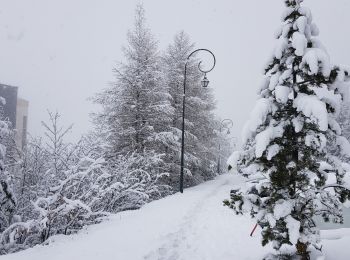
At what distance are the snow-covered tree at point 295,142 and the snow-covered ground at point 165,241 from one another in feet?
3.67

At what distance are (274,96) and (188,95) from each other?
65.9 feet

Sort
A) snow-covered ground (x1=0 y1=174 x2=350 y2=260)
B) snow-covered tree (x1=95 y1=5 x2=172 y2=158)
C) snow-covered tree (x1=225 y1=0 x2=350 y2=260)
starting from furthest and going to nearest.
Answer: snow-covered tree (x1=95 y1=5 x2=172 y2=158)
snow-covered ground (x1=0 y1=174 x2=350 y2=260)
snow-covered tree (x1=225 y1=0 x2=350 y2=260)

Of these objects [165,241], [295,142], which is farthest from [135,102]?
[295,142]

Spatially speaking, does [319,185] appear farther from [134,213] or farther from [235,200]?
[134,213]

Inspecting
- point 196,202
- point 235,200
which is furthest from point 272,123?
point 196,202

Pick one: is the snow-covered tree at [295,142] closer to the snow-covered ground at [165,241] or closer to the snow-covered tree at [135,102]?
the snow-covered ground at [165,241]

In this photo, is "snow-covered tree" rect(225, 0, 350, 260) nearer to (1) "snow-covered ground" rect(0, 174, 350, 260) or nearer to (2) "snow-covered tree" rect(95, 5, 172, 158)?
(1) "snow-covered ground" rect(0, 174, 350, 260)

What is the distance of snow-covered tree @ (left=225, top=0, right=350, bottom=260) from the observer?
471cm

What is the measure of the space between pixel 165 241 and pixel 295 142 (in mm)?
3467

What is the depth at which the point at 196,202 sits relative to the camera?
12.8m

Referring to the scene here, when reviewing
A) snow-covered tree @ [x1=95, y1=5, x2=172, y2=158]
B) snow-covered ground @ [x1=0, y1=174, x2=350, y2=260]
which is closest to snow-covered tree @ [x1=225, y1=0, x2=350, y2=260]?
snow-covered ground @ [x1=0, y1=174, x2=350, y2=260]

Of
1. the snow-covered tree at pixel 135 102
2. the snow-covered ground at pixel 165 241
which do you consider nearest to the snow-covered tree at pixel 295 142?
the snow-covered ground at pixel 165 241

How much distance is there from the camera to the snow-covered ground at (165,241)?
5.84 meters

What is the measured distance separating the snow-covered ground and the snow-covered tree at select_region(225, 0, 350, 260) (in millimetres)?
1117
